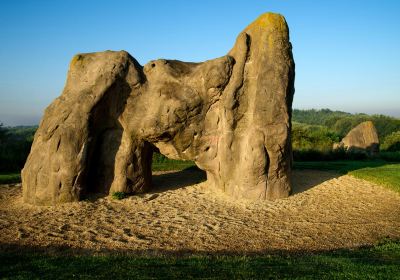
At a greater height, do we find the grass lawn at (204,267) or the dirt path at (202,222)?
the grass lawn at (204,267)

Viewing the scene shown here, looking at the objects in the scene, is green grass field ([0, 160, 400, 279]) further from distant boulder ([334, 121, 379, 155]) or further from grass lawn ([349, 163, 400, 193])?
distant boulder ([334, 121, 379, 155])

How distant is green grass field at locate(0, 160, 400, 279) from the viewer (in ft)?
20.9

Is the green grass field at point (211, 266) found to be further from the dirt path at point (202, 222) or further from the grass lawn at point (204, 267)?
the dirt path at point (202, 222)

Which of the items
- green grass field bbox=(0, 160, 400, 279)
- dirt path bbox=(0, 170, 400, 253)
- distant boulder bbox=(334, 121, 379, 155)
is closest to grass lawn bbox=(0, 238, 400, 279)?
green grass field bbox=(0, 160, 400, 279)

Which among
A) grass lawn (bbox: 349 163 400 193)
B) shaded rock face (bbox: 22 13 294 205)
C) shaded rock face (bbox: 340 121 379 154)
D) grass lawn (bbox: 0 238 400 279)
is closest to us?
grass lawn (bbox: 0 238 400 279)

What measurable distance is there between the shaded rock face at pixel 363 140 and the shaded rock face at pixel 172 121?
21173 millimetres

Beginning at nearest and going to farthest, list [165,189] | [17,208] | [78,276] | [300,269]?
[78,276] < [300,269] < [17,208] < [165,189]

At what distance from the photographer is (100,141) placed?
46.6ft

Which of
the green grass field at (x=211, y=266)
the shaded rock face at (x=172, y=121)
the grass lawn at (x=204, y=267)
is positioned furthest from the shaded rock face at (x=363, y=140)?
the grass lawn at (x=204, y=267)

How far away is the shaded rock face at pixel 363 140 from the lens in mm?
32281

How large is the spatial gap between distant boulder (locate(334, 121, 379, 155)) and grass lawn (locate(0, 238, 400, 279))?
2607cm

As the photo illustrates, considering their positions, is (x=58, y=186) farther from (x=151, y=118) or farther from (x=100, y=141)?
(x=151, y=118)

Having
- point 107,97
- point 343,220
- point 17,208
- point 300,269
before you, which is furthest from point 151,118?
point 300,269

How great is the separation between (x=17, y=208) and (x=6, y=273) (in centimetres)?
662
